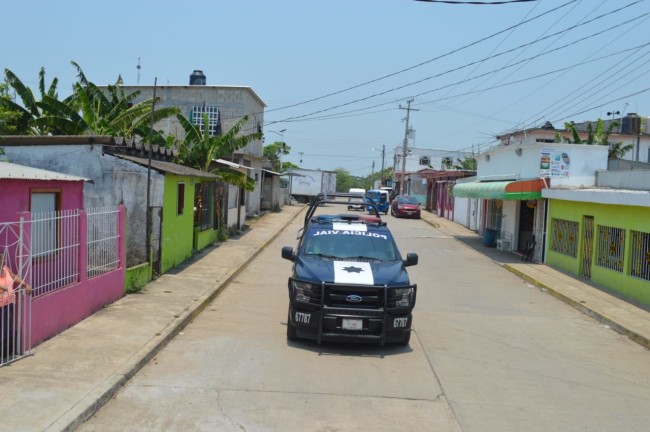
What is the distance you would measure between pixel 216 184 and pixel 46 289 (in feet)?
51.3

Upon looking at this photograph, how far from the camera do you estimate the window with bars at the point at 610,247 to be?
16.7 meters

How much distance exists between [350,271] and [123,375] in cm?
373

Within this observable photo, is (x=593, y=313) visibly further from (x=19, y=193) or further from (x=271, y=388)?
(x=19, y=193)

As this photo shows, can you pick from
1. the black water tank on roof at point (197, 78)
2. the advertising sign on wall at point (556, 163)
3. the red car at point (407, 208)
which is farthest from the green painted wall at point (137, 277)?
the red car at point (407, 208)

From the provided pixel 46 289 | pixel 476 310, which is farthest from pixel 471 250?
pixel 46 289

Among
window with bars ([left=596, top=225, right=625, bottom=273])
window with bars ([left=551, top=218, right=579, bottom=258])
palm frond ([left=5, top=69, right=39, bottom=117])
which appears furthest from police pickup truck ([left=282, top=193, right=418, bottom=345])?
palm frond ([left=5, top=69, right=39, bottom=117])

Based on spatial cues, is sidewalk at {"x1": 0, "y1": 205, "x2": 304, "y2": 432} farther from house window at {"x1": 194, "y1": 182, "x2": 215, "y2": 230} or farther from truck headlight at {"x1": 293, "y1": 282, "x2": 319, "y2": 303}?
house window at {"x1": 194, "y1": 182, "x2": 215, "y2": 230}

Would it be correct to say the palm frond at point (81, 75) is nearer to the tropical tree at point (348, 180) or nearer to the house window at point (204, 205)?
the house window at point (204, 205)

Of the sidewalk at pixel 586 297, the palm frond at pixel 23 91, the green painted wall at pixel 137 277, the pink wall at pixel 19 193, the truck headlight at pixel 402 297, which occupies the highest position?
the palm frond at pixel 23 91

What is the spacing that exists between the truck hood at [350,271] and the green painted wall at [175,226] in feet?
20.8

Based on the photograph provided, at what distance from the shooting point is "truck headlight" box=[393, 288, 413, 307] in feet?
31.1

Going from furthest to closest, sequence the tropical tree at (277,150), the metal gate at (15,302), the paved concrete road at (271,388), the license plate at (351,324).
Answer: the tropical tree at (277,150), the license plate at (351,324), the metal gate at (15,302), the paved concrete road at (271,388)

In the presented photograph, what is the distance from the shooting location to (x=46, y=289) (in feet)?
29.1

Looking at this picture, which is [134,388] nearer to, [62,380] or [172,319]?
[62,380]
